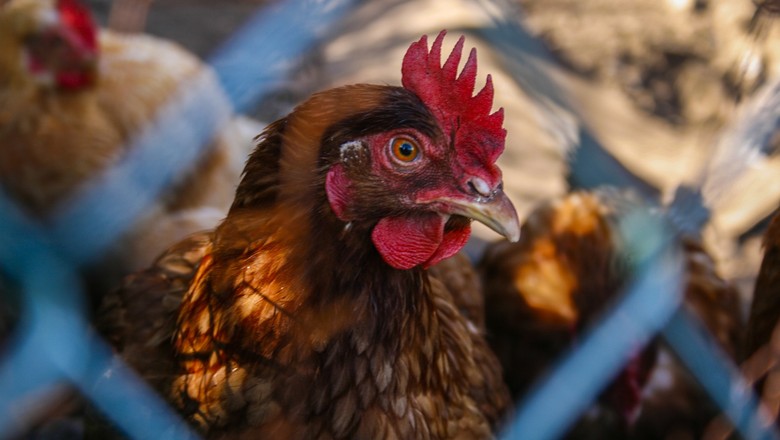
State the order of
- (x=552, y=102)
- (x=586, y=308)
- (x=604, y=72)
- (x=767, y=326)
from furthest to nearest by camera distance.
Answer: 1. (x=604, y=72)
2. (x=552, y=102)
3. (x=586, y=308)
4. (x=767, y=326)

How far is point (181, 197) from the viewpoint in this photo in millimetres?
2625

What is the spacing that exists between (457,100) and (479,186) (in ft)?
0.53

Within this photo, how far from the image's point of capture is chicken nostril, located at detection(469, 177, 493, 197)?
1184 millimetres

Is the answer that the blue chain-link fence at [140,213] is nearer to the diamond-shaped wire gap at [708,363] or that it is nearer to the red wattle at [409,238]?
the diamond-shaped wire gap at [708,363]

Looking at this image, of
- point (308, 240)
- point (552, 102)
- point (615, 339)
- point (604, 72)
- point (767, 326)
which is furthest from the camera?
point (604, 72)

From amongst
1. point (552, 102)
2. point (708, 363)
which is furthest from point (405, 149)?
point (552, 102)

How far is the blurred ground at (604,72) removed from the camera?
3.12m

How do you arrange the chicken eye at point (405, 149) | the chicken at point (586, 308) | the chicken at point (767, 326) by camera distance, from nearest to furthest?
the chicken eye at point (405, 149) → the chicken at point (767, 326) → the chicken at point (586, 308)

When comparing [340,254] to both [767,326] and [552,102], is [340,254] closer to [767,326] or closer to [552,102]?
[767,326]

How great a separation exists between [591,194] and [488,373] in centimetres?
103

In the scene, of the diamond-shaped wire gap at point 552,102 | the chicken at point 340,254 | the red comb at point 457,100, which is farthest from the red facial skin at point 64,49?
the red comb at point 457,100

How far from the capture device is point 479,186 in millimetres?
1184

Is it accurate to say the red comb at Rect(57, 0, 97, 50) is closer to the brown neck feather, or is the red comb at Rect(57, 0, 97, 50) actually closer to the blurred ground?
the blurred ground

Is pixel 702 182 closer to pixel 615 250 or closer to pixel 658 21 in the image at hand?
pixel 615 250
